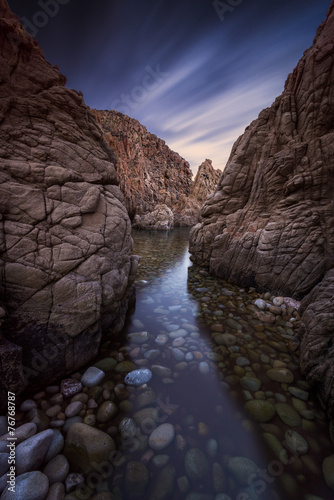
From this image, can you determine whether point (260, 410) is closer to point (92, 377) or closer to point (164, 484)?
point (164, 484)

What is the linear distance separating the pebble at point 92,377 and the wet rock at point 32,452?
1026 mm

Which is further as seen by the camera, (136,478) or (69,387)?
(69,387)

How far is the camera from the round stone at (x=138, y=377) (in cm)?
358

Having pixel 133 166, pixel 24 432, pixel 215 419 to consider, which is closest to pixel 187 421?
pixel 215 419

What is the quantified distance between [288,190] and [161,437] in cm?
839

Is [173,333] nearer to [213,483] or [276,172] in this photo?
[213,483]

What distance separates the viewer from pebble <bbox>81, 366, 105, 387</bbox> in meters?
3.40

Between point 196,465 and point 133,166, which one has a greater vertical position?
point 133,166

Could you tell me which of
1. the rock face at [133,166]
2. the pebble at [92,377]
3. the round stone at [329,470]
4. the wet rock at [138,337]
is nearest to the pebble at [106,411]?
the pebble at [92,377]

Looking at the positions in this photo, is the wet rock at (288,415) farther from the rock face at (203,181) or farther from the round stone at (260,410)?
the rock face at (203,181)

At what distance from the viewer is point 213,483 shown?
89.3 inches

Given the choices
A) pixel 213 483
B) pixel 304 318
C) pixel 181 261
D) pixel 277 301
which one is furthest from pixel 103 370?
pixel 181 261

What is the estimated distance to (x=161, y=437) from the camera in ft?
8.83

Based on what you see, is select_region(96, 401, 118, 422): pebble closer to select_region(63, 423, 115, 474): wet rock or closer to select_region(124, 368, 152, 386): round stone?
select_region(63, 423, 115, 474): wet rock
